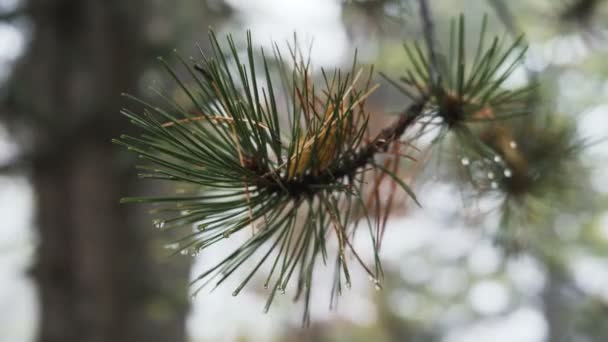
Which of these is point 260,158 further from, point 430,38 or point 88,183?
point 88,183

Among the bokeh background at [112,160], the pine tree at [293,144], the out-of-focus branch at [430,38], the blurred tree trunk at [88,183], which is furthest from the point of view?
the blurred tree trunk at [88,183]

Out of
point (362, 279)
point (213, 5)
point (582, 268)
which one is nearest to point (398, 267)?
point (362, 279)

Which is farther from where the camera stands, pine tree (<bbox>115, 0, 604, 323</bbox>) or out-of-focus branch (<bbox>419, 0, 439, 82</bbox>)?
out-of-focus branch (<bbox>419, 0, 439, 82</bbox>)

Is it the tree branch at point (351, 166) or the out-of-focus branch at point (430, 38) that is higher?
the out-of-focus branch at point (430, 38)


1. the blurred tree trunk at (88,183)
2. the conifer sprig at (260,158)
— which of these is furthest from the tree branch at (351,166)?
the blurred tree trunk at (88,183)

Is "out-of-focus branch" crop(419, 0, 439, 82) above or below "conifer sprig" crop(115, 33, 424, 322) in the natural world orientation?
above

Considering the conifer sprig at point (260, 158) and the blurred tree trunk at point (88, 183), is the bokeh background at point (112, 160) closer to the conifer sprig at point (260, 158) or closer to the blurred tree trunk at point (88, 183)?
the blurred tree trunk at point (88, 183)

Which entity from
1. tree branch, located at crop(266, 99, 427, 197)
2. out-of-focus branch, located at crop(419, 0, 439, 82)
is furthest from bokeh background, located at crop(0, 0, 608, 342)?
tree branch, located at crop(266, 99, 427, 197)

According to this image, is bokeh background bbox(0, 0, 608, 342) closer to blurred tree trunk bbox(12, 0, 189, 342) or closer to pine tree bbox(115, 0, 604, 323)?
blurred tree trunk bbox(12, 0, 189, 342)
